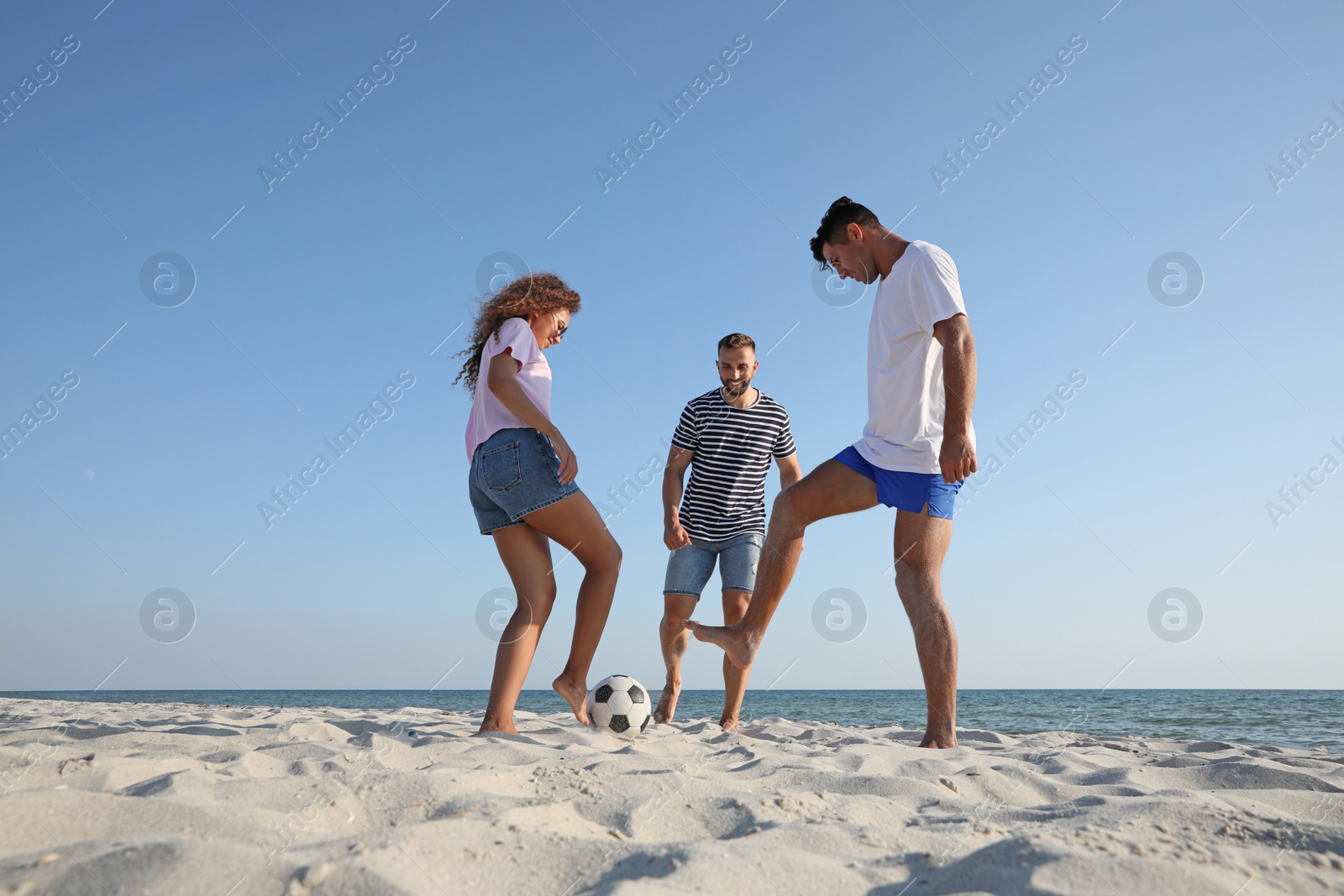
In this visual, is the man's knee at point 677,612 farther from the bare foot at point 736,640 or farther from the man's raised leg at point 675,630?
the bare foot at point 736,640

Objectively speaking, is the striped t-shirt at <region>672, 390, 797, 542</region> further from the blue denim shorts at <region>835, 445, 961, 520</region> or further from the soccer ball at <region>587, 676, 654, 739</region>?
the blue denim shorts at <region>835, 445, 961, 520</region>

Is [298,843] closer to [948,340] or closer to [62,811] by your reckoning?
[62,811]

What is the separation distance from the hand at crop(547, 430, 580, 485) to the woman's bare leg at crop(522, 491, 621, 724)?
91mm

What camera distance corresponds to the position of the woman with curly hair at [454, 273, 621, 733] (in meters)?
3.22

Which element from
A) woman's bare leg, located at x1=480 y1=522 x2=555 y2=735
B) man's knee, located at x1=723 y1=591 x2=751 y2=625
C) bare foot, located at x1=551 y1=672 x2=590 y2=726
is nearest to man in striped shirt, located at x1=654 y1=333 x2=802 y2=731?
man's knee, located at x1=723 y1=591 x2=751 y2=625

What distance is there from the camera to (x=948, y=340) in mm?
3029

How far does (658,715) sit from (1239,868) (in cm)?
366

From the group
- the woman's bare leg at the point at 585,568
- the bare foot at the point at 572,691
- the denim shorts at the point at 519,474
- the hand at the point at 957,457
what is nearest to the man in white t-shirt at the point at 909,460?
the hand at the point at 957,457

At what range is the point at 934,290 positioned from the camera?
310cm

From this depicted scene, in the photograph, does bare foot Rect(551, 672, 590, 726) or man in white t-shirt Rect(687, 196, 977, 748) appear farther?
bare foot Rect(551, 672, 590, 726)

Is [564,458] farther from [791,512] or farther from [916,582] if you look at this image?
→ [916,582]

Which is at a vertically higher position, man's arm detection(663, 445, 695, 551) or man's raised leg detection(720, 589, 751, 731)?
man's arm detection(663, 445, 695, 551)

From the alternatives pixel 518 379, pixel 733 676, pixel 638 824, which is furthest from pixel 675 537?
pixel 638 824

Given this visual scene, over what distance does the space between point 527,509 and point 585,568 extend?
386mm
